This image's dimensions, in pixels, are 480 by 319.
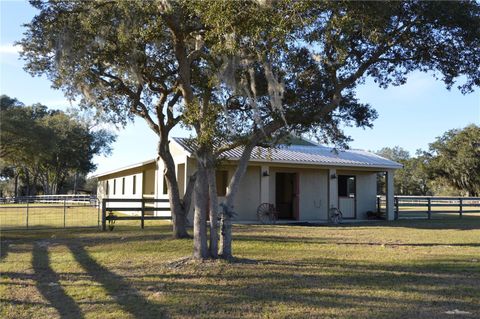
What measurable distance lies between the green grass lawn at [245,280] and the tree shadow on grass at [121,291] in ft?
0.05

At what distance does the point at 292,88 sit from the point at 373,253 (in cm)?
396

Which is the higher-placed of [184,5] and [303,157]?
[184,5]

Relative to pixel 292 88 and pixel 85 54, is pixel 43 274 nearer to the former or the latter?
pixel 85 54

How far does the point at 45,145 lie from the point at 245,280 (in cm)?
2411

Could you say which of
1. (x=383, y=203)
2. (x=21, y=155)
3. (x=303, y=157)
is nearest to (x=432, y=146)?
(x=383, y=203)

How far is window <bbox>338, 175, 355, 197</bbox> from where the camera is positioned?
2208 centimetres

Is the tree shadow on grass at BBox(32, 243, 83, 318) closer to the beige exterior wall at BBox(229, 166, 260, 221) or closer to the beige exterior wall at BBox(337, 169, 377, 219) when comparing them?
the beige exterior wall at BBox(229, 166, 260, 221)

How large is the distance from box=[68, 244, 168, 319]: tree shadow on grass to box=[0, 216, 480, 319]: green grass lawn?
0.05ft

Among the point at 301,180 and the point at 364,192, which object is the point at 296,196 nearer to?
the point at 301,180

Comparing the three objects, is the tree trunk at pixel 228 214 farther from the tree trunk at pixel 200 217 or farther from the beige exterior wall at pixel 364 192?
the beige exterior wall at pixel 364 192

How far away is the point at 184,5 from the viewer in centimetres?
848

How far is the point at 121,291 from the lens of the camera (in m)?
6.84

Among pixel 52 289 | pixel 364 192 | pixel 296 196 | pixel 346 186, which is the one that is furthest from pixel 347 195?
pixel 52 289

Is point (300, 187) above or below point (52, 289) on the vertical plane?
above
